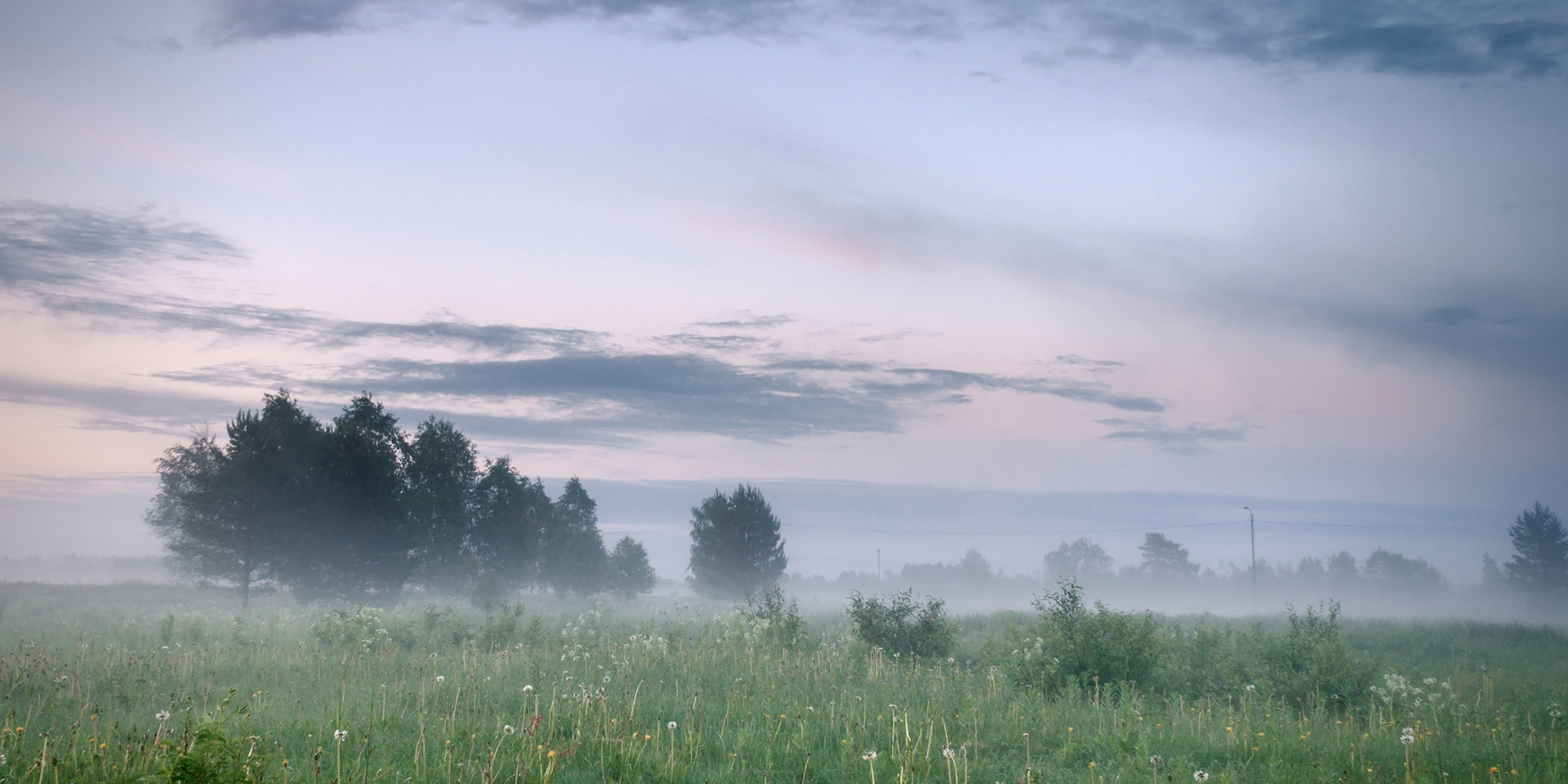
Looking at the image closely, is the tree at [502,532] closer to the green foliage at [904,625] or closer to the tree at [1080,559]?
the green foliage at [904,625]

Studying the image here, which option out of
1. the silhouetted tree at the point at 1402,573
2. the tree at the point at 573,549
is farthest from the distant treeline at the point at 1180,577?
the tree at the point at 573,549

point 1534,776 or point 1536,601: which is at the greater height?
point 1534,776

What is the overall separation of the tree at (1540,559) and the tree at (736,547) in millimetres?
81578

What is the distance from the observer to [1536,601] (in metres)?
82.3

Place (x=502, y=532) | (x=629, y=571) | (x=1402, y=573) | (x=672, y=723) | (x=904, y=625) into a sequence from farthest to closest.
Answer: (x=1402, y=573) → (x=629, y=571) → (x=502, y=532) → (x=904, y=625) → (x=672, y=723)

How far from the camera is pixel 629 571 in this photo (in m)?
61.8

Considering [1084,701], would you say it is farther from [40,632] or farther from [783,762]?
[40,632]

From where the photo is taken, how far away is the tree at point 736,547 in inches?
2442

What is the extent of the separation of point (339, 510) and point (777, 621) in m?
25.6

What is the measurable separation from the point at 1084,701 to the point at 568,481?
164 ft

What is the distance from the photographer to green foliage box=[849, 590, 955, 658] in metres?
18.1

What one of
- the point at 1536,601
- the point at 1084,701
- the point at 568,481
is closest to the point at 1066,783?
the point at 1084,701

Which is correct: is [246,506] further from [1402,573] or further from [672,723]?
[1402,573]

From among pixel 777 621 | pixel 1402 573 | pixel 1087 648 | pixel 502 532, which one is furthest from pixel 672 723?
pixel 1402 573
